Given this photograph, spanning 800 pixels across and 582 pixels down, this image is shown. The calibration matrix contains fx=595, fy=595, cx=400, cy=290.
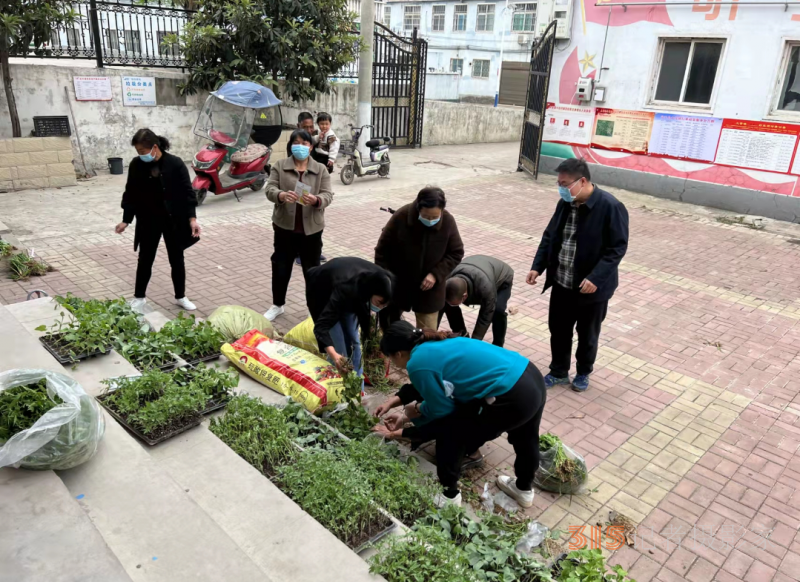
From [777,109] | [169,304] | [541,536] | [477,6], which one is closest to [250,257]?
[169,304]

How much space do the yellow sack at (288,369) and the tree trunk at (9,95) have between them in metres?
7.89

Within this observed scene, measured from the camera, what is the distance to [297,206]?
5246mm

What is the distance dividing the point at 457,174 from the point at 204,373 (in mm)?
10393

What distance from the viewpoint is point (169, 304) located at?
5.87 m

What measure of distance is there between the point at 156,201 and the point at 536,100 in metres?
10.1

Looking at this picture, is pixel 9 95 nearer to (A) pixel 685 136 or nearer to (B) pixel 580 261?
(B) pixel 580 261

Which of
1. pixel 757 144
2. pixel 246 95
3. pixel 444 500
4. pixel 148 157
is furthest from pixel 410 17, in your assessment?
pixel 444 500

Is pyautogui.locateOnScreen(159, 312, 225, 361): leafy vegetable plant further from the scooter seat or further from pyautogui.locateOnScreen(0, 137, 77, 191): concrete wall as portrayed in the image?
pyautogui.locateOnScreen(0, 137, 77, 191): concrete wall

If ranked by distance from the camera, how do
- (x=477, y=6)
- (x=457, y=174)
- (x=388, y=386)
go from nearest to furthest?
(x=388, y=386)
(x=457, y=174)
(x=477, y=6)

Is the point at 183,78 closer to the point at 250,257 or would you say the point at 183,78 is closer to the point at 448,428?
the point at 250,257

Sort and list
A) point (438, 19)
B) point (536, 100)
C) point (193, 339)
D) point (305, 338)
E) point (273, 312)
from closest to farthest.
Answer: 1. point (193, 339)
2. point (305, 338)
3. point (273, 312)
4. point (536, 100)
5. point (438, 19)

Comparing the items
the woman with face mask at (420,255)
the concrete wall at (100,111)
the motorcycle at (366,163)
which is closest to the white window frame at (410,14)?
the motorcycle at (366,163)

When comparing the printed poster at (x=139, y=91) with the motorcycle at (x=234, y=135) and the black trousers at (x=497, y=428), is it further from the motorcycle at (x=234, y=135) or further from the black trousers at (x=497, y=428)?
the black trousers at (x=497, y=428)

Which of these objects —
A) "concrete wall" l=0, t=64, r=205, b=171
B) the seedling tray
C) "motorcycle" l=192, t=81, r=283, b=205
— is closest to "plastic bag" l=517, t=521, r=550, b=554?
the seedling tray
